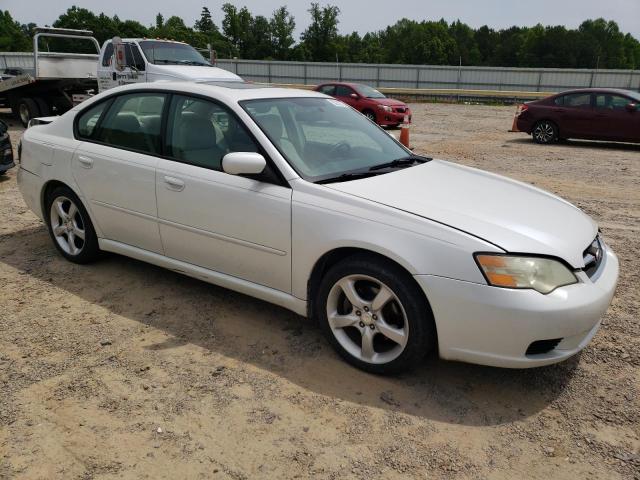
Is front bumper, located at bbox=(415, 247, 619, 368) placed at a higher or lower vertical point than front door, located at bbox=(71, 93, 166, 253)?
lower

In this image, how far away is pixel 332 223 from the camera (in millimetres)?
3113

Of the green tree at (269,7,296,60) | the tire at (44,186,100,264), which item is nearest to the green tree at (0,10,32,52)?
the green tree at (269,7,296,60)

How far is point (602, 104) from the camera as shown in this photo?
12898 mm

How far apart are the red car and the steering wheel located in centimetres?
1255

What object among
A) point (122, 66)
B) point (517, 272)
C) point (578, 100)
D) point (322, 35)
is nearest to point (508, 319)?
Result: point (517, 272)

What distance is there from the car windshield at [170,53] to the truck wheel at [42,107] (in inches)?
154

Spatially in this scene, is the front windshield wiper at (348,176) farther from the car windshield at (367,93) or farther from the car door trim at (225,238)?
the car windshield at (367,93)

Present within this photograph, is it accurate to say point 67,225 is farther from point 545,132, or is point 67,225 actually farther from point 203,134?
point 545,132

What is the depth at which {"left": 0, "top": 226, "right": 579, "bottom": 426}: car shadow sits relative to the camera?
9.75 feet

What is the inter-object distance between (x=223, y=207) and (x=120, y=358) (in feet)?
3.73

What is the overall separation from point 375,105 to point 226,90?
1301cm

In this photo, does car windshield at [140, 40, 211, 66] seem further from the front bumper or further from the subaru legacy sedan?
the front bumper

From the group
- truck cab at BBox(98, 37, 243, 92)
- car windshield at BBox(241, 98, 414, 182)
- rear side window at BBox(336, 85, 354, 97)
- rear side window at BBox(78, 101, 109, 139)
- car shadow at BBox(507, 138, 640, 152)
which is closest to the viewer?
car windshield at BBox(241, 98, 414, 182)

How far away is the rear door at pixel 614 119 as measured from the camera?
12.6 metres
